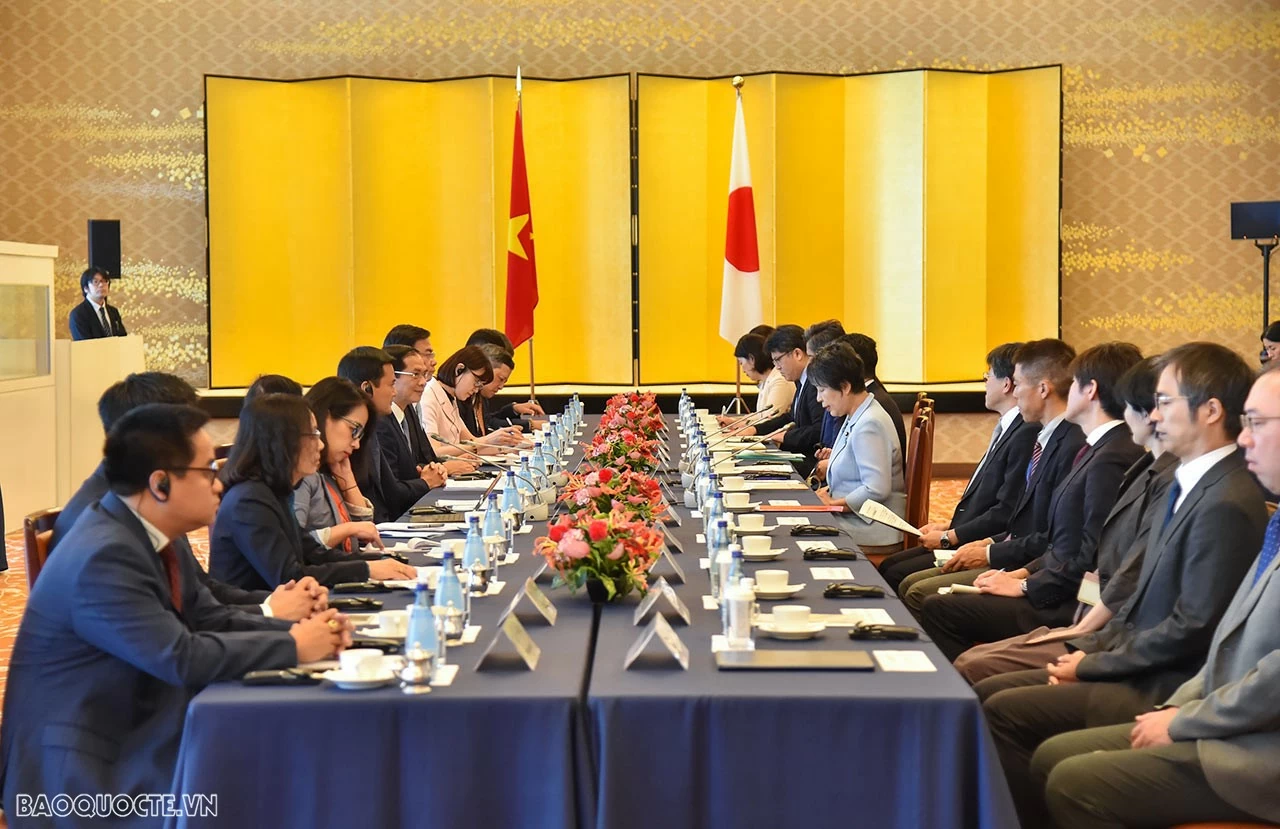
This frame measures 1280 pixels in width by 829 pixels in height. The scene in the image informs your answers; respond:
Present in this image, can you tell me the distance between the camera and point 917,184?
10.5 meters

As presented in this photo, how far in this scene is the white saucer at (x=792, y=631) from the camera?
2.84 metres

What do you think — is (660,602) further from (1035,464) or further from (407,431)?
(407,431)

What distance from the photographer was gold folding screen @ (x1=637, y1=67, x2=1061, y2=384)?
10430 millimetres

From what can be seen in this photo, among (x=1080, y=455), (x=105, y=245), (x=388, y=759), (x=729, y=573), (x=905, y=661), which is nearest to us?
(x=388, y=759)

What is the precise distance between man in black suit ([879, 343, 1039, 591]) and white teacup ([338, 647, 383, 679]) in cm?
286

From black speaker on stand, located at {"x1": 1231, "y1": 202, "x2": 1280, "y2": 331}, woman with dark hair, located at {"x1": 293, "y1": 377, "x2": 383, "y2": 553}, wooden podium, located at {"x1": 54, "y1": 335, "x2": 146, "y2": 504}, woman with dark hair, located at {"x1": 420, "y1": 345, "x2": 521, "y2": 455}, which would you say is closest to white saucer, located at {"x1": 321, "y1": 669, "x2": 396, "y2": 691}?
A: woman with dark hair, located at {"x1": 293, "y1": 377, "x2": 383, "y2": 553}

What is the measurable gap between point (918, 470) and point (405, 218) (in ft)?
20.6

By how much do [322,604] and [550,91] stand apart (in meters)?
8.05

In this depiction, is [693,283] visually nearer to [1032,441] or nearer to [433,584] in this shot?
[1032,441]

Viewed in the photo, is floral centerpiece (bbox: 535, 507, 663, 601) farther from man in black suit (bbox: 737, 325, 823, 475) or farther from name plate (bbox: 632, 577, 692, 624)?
man in black suit (bbox: 737, 325, 823, 475)

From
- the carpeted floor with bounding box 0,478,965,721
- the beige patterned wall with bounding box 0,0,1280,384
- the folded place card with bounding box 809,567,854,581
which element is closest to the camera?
the folded place card with bounding box 809,567,854,581

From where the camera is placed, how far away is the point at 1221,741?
2516 mm

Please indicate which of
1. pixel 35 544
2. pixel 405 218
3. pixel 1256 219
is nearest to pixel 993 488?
pixel 35 544

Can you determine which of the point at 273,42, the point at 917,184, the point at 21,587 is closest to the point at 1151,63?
the point at 917,184
